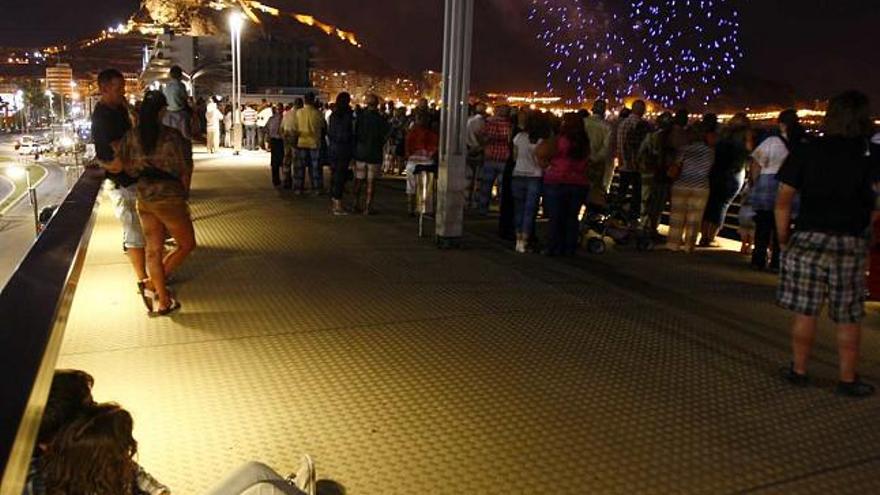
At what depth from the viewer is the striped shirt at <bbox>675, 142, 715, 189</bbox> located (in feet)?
30.9

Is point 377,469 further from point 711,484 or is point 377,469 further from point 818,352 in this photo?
point 818,352

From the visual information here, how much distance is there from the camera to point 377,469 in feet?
11.7

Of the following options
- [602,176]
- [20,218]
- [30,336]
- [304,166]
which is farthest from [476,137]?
[20,218]

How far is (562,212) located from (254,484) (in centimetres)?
684

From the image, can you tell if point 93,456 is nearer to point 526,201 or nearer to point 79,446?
point 79,446

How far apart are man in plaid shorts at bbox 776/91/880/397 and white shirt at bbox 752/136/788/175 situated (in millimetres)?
3846

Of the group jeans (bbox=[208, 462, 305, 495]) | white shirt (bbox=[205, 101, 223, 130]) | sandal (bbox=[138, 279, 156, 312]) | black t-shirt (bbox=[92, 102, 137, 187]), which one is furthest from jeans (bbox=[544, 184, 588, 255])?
white shirt (bbox=[205, 101, 223, 130])

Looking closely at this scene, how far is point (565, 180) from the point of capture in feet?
29.2

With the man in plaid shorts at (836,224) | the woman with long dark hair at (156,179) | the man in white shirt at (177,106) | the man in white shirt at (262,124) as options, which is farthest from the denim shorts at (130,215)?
the man in white shirt at (262,124)

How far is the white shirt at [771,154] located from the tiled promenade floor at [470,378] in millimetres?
1335

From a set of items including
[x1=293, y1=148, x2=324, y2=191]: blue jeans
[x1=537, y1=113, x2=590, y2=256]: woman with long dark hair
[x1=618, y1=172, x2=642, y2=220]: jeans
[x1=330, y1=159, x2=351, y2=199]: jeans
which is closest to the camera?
[x1=537, y1=113, x2=590, y2=256]: woman with long dark hair

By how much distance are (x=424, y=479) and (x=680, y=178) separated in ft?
23.5

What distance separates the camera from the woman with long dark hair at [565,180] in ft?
28.8

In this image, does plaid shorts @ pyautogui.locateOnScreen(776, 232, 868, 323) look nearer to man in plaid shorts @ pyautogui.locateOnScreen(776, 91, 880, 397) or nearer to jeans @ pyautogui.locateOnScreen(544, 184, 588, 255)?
man in plaid shorts @ pyautogui.locateOnScreen(776, 91, 880, 397)
